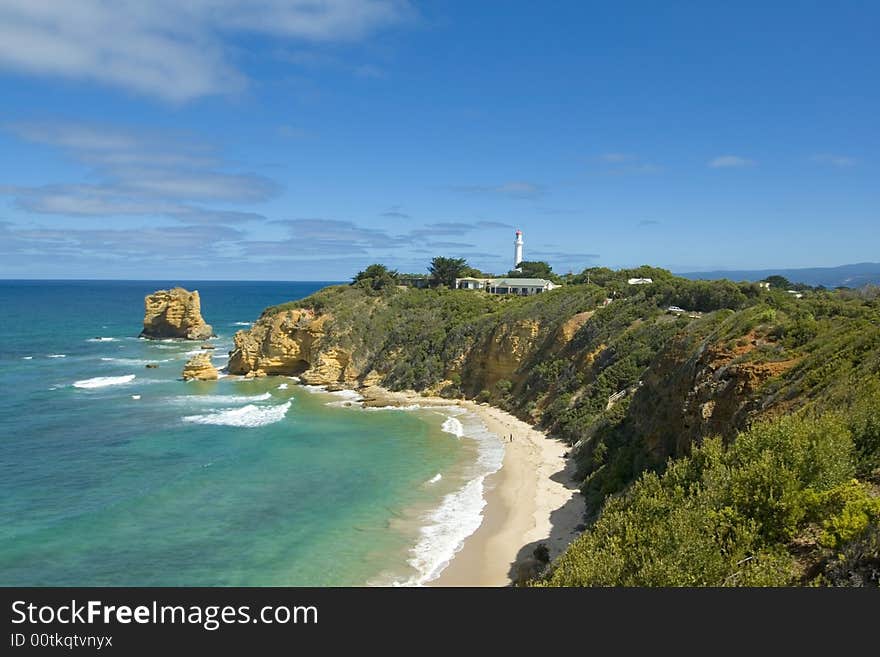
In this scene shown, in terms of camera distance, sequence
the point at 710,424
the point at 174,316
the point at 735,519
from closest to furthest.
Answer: the point at 735,519 → the point at 710,424 → the point at 174,316

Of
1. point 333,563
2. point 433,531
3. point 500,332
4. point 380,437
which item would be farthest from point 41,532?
point 500,332

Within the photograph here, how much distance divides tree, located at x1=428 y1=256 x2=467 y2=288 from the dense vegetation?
29.4m

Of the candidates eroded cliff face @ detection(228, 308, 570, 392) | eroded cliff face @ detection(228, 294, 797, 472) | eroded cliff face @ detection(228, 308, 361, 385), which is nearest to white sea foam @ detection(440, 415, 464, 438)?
eroded cliff face @ detection(228, 294, 797, 472)

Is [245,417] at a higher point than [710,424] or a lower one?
lower

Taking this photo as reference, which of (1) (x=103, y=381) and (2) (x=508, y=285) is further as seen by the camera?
(2) (x=508, y=285)

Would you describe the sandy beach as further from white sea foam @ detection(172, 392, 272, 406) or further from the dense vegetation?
white sea foam @ detection(172, 392, 272, 406)

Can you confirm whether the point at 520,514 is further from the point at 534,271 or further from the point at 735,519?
the point at 534,271

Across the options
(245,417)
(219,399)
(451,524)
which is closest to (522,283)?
(219,399)

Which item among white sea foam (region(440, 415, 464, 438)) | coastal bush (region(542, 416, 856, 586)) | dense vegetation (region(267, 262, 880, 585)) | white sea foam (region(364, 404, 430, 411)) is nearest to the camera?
coastal bush (region(542, 416, 856, 586))

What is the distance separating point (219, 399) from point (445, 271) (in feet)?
121

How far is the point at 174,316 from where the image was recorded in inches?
3376

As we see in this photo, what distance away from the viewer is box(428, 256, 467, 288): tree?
77125 mm
